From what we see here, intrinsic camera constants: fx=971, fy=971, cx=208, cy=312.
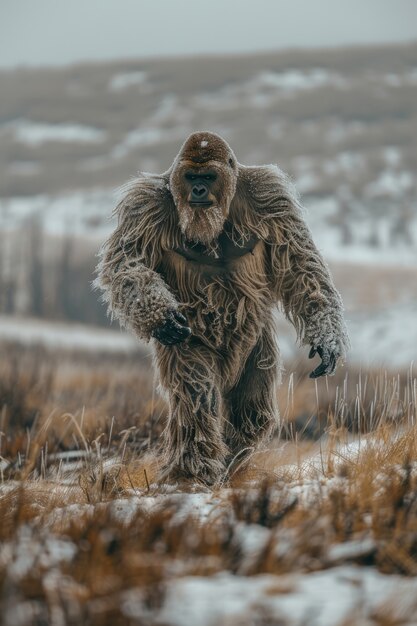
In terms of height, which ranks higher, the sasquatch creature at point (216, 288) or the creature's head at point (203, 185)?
the creature's head at point (203, 185)

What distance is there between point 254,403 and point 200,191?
1264mm

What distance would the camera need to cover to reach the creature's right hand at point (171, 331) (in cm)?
464

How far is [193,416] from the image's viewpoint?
16.3 ft

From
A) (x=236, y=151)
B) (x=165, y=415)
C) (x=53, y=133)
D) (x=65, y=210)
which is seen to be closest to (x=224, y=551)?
(x=165, y=415)

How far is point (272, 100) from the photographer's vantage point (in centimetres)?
7169

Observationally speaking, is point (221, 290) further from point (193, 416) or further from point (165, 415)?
point (165, 415)

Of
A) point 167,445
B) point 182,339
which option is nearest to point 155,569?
point 182,339

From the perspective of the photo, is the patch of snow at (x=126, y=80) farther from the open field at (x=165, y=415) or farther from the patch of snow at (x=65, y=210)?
the patch of snow at (x=65, y=210)

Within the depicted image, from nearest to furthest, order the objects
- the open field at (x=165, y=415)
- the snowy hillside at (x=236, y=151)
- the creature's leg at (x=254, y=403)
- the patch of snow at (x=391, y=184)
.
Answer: the open field at (x=165, y=415), the creature's leg at (x=254, y=403), the snowy hillside at (x=236, y=151), the patch of snow at (x=391, y=184)

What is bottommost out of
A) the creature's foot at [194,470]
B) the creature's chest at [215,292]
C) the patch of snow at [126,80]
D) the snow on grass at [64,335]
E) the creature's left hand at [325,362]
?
the snow on grass at [64,335]

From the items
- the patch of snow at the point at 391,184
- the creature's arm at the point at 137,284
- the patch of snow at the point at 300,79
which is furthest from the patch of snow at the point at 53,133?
the creature's arm at the point at 137,284

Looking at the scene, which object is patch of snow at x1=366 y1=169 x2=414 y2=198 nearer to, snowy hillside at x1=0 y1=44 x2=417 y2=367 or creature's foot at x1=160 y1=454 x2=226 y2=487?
snowy hillside at x1=0 y1=44 x2=417 y2=367

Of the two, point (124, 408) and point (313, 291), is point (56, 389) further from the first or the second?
point (313, 291)

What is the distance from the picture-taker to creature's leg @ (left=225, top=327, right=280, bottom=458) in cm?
532
